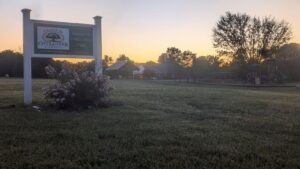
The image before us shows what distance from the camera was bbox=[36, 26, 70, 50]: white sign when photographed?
1109 cm

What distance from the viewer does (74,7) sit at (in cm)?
1533

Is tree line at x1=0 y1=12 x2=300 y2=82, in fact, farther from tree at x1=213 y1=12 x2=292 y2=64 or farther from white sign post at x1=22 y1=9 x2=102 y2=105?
white sign post at x1=22 y1=9 x2=102 y2=105

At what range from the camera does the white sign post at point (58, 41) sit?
426 inches

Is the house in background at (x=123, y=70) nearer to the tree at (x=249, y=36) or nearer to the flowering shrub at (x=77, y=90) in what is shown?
the tree at (x=249, y=36)

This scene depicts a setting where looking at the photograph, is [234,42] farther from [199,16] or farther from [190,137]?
[190,137]

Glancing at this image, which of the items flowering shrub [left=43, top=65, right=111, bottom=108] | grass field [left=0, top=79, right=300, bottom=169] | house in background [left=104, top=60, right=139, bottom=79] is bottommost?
grass field [left=0, top=79, right=300, bottom=169]

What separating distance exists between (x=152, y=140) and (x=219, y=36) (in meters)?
43.9

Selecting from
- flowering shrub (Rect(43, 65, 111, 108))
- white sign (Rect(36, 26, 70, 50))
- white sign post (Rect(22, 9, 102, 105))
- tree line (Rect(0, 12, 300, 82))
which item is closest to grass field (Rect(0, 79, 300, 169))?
flowering shrub (Rect(43, 65, 111, 108))

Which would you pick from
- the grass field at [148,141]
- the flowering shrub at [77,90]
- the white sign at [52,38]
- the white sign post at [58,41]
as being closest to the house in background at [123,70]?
the white sign post at [58,41]

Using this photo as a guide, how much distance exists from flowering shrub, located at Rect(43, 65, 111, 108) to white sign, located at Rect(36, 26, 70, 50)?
3.84 feet

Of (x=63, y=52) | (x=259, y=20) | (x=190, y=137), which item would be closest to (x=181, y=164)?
(x=190, y=137)

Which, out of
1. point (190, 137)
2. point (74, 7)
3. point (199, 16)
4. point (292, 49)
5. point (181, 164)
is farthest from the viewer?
point (292, 49)

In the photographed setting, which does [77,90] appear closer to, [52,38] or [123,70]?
[52,38]

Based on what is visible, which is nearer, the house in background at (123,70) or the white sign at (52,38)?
the white sign at (52,38)
